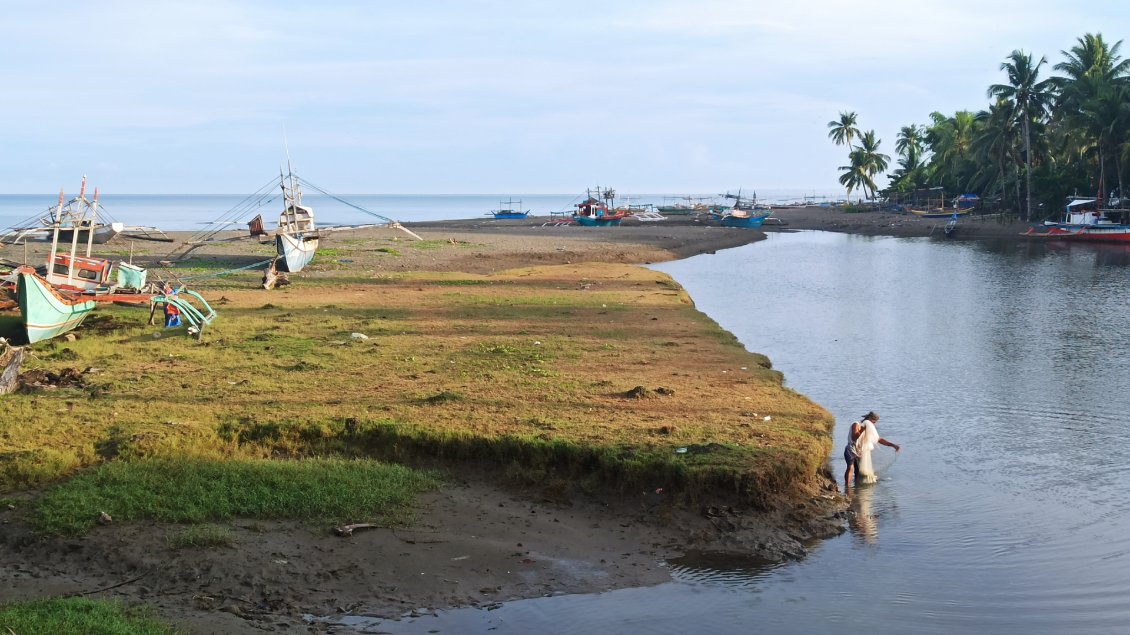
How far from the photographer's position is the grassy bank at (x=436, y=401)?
1434 centimetres

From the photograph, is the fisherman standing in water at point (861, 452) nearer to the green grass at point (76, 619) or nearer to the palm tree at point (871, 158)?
the green grass at point (76, 619)

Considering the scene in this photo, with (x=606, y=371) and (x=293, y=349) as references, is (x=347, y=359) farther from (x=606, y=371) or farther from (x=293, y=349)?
(x=606, y=371)

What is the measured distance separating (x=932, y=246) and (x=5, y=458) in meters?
75.2

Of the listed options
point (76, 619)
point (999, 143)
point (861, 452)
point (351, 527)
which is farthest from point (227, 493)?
point (999, 143)

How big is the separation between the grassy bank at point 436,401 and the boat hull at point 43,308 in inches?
16.2

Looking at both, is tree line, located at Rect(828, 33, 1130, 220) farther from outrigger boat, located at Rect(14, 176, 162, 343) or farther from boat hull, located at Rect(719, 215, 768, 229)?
outrigger boat, located at Rect(14, 176, 162, 343)

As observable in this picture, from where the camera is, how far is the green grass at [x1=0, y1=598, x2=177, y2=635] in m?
9.10

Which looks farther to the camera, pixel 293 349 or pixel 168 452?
pixel 293 349

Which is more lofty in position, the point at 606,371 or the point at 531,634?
the point at 606,371

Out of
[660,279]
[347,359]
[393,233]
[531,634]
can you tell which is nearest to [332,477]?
[531,634]

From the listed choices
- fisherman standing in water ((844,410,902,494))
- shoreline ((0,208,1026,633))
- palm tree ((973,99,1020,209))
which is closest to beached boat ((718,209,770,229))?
palm tree ((973,99,1020,209))

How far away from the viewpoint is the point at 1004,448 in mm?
18312

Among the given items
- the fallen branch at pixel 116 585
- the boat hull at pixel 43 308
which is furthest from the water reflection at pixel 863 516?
the boat hull at pixel 43 308

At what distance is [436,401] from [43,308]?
35.1 ft
